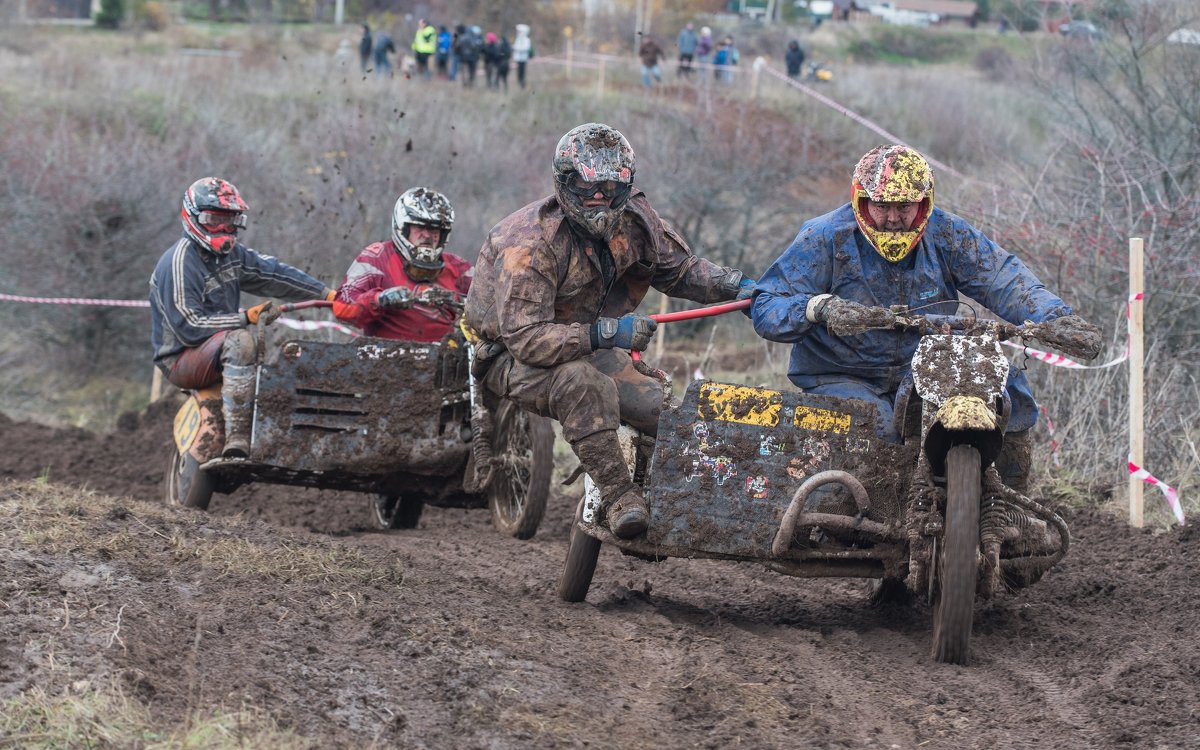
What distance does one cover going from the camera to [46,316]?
18.3 meters

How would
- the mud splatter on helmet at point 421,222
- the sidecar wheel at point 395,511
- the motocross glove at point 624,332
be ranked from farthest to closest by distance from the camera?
the sidecar wheel at point 395,511 < the mud splatter on helmet at point 421,222 < the motocross glove at point 624,332

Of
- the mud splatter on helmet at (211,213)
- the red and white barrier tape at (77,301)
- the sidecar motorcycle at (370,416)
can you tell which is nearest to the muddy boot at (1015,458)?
the sidecar motorcycle at (370,416)

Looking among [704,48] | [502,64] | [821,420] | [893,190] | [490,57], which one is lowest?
[502,64]

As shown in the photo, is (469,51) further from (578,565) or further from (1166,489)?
(578,565)

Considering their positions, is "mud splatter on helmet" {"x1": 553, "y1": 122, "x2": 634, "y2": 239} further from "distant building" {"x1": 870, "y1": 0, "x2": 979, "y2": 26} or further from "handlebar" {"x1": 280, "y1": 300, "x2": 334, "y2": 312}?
"distant building" {"x1": 870, "y1": 0, "x2": 979, "y2": 26}

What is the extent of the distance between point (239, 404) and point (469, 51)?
26.3m

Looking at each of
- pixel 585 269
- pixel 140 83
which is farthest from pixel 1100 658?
pixel 140 83

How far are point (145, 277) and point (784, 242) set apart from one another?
29.7 ft

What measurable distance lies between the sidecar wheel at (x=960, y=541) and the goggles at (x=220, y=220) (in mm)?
5583

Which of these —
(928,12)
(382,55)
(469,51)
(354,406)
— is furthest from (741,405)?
(928,12)

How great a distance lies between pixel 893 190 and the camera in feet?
21.5

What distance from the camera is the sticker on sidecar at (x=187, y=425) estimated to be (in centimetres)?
956

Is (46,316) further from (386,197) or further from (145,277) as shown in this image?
(386,197)

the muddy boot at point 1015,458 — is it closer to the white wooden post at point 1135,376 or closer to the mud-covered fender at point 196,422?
the white wooden post at point 1135,376
